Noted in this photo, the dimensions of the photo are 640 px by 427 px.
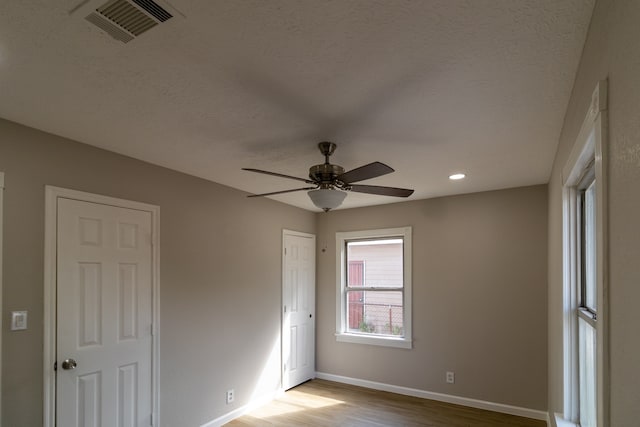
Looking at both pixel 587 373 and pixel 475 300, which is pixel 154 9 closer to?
pixel 587 373

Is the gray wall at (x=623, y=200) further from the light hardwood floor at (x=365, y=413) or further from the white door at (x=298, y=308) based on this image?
the white door at (x=298, y=308)

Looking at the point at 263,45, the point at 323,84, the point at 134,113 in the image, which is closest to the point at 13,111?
the point at 134,113

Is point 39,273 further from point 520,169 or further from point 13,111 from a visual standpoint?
point 520,169

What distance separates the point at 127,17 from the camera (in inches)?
54.7

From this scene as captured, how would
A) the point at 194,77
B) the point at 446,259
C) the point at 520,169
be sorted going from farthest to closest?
1. the point at 446,259
2. the point at 520,169
3. the point at 194,77

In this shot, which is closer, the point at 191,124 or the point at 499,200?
the point at 191,124

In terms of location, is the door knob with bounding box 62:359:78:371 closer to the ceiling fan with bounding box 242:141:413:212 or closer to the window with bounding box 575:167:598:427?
the ceiling fan with bounding box 242:141:413:212

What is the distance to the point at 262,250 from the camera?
461 centimetres

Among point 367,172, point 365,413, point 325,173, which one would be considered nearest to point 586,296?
point 367,172

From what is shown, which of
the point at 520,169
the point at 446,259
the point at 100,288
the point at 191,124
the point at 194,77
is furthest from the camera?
the point at 446,259

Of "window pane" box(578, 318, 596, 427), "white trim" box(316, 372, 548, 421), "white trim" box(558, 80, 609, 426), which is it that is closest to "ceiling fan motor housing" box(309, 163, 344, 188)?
"white trim" box(558, 80, 609, 426)

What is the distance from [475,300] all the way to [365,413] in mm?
1797

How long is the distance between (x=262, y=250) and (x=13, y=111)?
2.82m

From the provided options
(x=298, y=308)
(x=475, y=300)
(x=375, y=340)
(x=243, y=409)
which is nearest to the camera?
(x=243, y=409)
